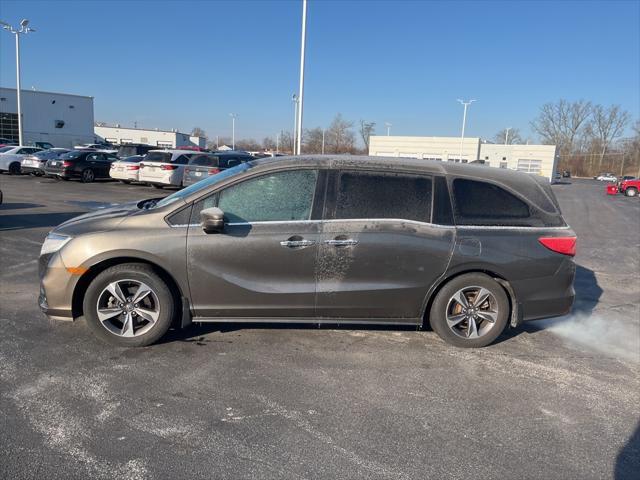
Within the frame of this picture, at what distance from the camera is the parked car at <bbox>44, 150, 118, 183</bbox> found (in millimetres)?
21552

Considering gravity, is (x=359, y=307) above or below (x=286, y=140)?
below

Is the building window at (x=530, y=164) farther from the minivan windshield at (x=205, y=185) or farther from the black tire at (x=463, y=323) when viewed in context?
the minivan windshield at (x=205, y=185)

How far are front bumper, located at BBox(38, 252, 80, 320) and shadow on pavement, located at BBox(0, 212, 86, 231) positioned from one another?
650cm

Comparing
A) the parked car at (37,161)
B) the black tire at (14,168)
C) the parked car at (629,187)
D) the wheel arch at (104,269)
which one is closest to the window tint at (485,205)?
the wheel arch at (104,269)

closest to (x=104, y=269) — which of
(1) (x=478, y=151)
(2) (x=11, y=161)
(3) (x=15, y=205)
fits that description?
(3) (x=15, y=205)

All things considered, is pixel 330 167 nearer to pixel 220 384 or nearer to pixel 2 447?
pixel 220 384

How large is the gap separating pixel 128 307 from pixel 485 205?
335cm

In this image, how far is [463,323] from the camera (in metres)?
4.55

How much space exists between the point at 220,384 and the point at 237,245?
3.82 feet

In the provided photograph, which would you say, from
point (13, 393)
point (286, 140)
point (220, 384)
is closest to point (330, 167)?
point (220, 384)

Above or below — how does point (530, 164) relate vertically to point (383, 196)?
above

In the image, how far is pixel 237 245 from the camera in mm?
4176

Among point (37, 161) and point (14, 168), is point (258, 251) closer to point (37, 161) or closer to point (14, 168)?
point (37, 161)

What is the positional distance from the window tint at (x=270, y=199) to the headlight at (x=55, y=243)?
4.58ft
